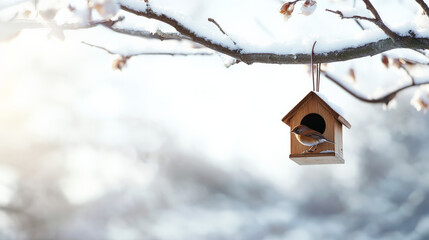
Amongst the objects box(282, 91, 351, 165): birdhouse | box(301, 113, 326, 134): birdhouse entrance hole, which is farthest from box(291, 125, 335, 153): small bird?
box(301, 113, 326, 134): birdhouse entrance hole

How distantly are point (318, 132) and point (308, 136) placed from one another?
0.18ft

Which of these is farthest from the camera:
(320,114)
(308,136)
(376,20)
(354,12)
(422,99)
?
(422,99)

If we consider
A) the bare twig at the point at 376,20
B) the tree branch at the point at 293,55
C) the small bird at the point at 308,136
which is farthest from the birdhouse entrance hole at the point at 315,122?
the bare twig at the point at 376,20

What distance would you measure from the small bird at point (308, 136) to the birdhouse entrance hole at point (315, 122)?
23 centimetres

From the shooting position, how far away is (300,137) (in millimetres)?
1931

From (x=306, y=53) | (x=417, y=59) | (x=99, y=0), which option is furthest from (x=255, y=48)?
(x=417, y=59)

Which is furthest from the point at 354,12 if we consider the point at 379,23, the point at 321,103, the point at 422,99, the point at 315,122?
the point at 422,99

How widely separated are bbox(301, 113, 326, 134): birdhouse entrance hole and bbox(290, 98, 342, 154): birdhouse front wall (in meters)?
0.08

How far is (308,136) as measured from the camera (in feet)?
6.27

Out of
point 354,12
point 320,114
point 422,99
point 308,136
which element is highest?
point 422,99

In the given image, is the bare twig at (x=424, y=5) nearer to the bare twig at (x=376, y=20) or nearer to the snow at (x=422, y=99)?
the bare twig at (x=376, y=20)

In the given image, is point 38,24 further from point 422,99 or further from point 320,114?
point 422,99

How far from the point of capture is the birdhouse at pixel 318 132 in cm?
196

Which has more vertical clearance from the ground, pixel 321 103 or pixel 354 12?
pixel 354 12
